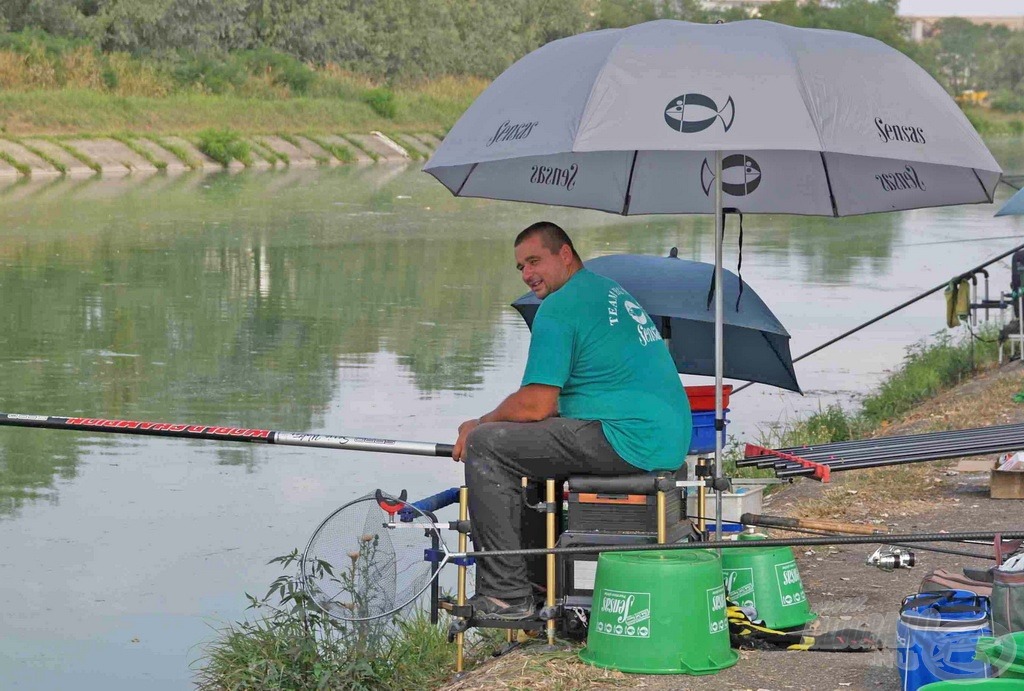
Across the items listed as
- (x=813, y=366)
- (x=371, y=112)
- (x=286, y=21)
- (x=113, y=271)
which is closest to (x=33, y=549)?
(x=813, y=366)

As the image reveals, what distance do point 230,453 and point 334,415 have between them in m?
0.95

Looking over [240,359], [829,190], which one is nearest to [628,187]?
[829,190]

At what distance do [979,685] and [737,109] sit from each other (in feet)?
5.65

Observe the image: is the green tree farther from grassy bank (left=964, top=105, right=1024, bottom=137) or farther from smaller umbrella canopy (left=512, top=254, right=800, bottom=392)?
smaller umbrella canopy (left=512, top=254, right=800, bottom=392)

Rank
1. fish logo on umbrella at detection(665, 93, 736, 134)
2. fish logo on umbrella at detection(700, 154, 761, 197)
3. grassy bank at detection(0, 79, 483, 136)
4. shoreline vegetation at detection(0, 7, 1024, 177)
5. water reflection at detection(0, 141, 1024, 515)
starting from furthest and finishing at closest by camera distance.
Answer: shoreline vegetation at detection(0, 7, 1024, 177) < grassy bank at detection(0, 79, 483, 136) < water reflection at detection(0, 141, 1024, 515) < fish logo on umbrella at detection(700, 154, 761, 197) < fish logo on umbrella at detection(665, 93, 736, 134)

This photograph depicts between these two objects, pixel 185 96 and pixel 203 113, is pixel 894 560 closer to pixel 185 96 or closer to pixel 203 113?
pixel 203 113

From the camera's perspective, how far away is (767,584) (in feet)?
16.4

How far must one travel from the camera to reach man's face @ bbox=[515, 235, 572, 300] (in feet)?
16.5

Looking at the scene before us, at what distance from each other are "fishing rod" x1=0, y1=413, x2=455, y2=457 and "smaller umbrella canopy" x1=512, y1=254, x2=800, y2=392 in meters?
1.01

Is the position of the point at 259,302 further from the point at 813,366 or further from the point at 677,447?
the point at 677,447

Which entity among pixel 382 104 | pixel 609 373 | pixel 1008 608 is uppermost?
pixel 382 104

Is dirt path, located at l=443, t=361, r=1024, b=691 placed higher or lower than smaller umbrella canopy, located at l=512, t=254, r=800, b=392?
lower

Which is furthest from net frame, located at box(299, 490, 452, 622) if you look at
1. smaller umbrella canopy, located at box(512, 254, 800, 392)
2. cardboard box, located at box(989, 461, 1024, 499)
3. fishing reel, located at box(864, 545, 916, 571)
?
cardboard box, located at box(989, 461, 1024, 499)

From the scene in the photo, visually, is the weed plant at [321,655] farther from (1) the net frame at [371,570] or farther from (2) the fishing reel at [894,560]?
(2) the fishing reel at [894,560]
